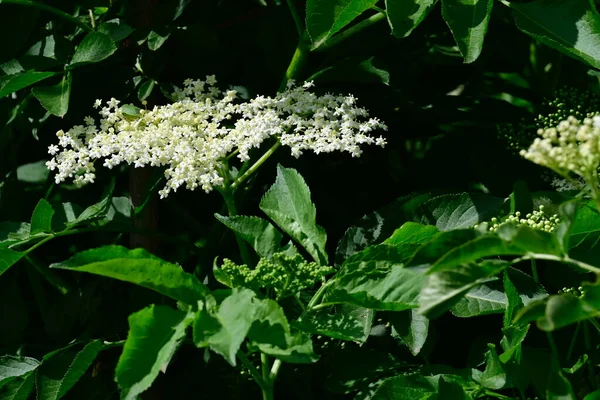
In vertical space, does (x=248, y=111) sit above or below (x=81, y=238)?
above

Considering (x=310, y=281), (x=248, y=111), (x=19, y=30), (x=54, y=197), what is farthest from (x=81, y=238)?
(x=310, y=281)

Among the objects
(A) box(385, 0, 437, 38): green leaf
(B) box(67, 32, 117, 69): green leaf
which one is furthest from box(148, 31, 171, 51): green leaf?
(A) box(385, 0, 437, 38): green leaf

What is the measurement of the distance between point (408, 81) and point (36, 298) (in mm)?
834

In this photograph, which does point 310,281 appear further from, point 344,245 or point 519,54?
point 519,54

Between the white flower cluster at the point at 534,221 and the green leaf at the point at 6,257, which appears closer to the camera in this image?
the white flower cluster at the point at 534,221

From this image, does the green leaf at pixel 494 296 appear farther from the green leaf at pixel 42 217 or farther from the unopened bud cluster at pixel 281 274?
the green leaf at pixel 42 217

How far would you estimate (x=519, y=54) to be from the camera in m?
1.87

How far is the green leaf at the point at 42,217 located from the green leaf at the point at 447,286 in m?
0.73

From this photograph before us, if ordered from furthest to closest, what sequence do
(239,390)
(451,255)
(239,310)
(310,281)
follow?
(239,390) < (310,281) < (239,310) < (451,255)

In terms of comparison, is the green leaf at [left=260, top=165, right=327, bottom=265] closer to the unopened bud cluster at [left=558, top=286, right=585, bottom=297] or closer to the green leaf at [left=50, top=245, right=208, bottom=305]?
the green leaf at [left=50, top=245, right=208, bottom=305]

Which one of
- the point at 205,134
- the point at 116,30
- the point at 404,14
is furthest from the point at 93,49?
the point at 404,14

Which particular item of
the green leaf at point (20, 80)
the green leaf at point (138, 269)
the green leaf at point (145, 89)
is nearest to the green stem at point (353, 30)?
the green leaf at point (145, 89)

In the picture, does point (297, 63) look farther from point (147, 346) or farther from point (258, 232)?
point (147, 346)

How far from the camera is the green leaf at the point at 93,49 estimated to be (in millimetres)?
1458
